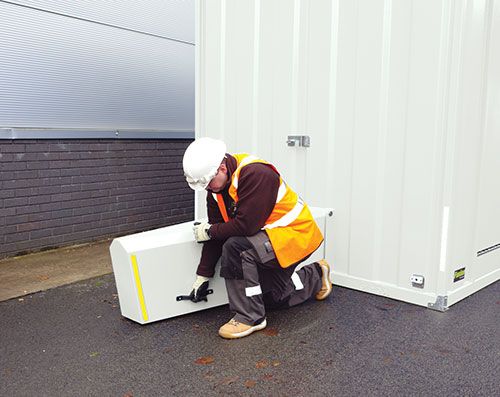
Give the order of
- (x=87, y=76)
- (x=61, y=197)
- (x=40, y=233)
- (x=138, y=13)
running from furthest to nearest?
(x=138, y=13), (x=87, y=76), (x=61, y=197), (x=40, y=233)

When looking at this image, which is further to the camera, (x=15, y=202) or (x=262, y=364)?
(x=15, y=202)

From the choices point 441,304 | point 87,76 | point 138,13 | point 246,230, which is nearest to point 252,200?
point 246,230

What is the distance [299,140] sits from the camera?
4676 millimetres

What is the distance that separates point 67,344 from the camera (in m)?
3.41

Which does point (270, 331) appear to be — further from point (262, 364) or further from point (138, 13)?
point (138, 13)

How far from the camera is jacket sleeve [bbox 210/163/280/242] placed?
3.45 m

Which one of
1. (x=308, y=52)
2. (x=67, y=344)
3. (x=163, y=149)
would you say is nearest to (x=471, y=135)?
(x=308, y=52)

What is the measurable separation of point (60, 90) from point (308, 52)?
274 centimetres

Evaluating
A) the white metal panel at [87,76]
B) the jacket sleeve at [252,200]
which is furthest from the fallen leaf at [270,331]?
the white metal panel at [87,76]

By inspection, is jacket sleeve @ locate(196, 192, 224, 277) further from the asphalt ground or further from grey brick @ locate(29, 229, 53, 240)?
grey brick @ locate(29, 229, 53, 240)

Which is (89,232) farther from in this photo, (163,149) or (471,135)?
(471,135)

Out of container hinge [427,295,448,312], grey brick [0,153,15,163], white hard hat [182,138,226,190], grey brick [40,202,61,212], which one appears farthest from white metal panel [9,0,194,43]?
container hinge [427,295,448,312]

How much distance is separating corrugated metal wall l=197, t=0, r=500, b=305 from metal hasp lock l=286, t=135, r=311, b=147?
57 mm

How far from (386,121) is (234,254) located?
5.19 feet
